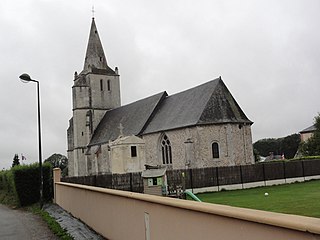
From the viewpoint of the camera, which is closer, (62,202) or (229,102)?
(62,202)

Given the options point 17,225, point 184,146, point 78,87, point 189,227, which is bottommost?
point 17,225

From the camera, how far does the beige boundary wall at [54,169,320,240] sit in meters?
3.01

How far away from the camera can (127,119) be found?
1693 inches

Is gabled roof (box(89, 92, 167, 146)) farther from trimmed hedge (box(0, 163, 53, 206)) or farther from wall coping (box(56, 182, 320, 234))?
wall coping (box(56, 182, 320, 234))

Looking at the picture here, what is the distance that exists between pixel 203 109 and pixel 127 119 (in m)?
14.4

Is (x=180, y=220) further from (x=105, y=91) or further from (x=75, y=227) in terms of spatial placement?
(x=105, y=91)

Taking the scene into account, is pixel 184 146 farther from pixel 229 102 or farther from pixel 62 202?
pixel 62 202

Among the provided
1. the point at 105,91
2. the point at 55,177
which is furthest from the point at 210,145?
the point at 105,91

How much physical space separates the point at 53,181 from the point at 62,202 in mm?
3415

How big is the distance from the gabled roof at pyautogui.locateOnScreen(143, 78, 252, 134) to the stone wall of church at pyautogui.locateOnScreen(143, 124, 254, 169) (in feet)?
1.97

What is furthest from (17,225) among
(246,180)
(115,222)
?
(246,180)

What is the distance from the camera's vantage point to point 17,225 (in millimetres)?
11742

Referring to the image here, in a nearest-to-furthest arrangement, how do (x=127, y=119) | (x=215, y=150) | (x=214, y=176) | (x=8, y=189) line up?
(x=214, y=176) < (x=8, y=189) < (x=215, y=150) < (x=127, y=119)

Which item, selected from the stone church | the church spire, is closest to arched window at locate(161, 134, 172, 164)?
the stone church
